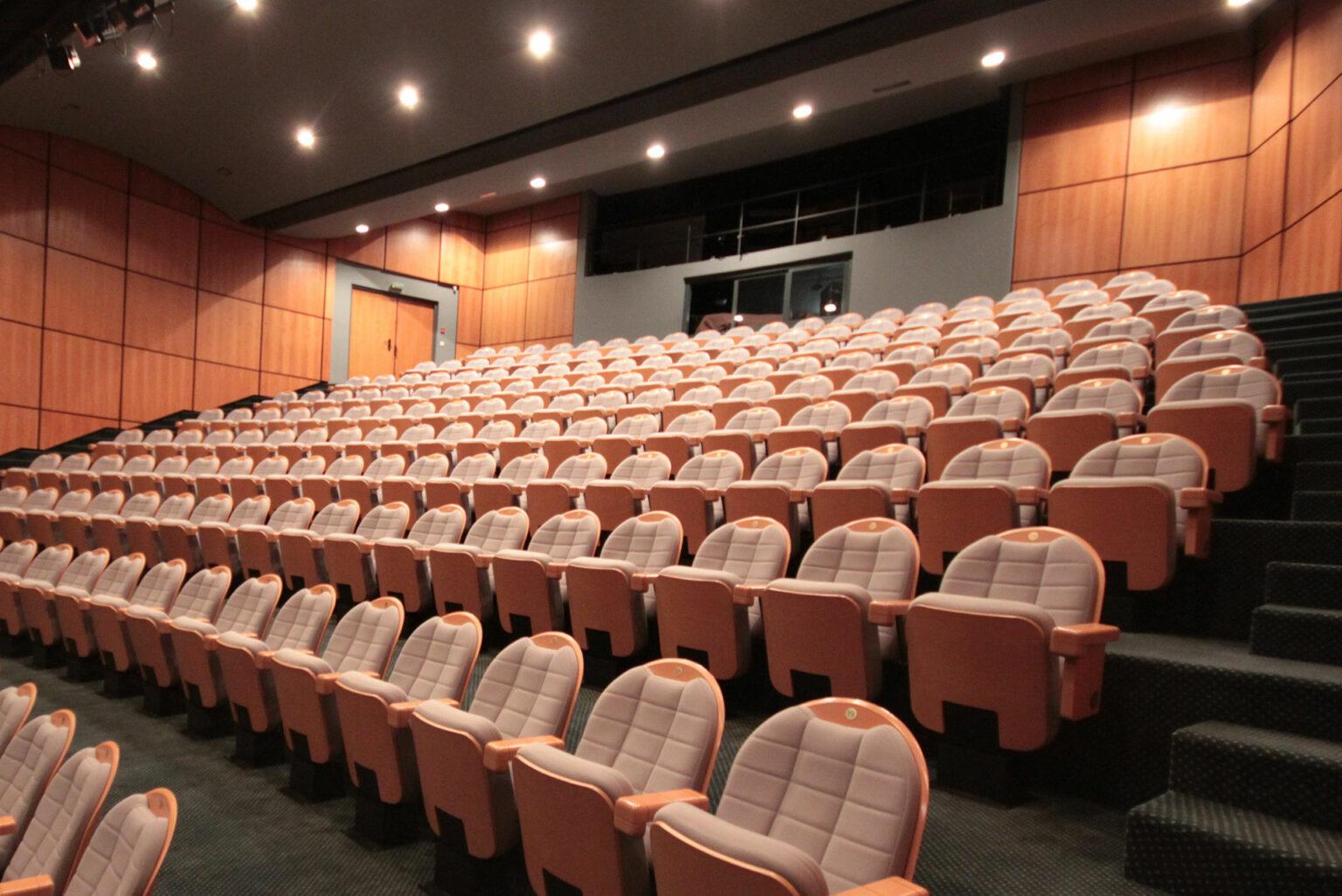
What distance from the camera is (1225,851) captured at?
32.1 inches

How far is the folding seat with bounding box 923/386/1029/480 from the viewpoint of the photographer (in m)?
1.86

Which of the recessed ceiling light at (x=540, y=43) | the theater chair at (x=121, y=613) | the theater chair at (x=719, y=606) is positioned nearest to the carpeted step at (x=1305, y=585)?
the theater chair at (x=719, y=606)

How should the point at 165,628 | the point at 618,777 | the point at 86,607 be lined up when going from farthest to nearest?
the point at 86,607
the point at 165,628
the point at 618,777

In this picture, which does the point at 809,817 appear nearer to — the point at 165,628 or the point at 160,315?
the point at 165,628

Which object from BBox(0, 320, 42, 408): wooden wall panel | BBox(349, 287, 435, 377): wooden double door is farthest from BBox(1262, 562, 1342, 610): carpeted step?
BBox(349, 287, 435, 377): wooden double door

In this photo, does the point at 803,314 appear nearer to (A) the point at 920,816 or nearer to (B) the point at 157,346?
(B) the point at 157,346

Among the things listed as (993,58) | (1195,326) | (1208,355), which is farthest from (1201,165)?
(1208,355)

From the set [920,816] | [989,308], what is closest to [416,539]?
[920,816]

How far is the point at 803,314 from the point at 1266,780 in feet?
15.5

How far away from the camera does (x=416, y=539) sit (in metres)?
2.30

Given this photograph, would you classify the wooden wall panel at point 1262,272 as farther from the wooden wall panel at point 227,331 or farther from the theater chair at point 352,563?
the wooden wall panel at point 227,331

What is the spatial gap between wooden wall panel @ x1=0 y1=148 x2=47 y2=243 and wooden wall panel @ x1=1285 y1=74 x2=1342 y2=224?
6.50 metres

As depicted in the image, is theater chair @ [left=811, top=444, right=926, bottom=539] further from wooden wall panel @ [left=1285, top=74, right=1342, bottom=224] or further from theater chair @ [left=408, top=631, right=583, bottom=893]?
wooden wall panel @ [left=1285, top=74, right=1342, bottom=224]

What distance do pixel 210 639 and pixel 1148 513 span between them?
183 cm
